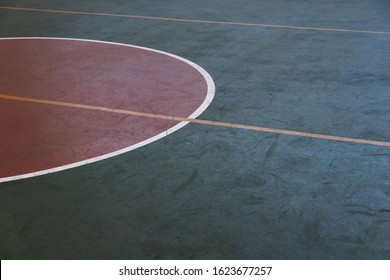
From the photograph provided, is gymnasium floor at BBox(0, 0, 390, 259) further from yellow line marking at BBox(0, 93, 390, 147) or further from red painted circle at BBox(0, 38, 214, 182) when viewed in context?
red painted circle at BBox(0, 38, 214, 182)

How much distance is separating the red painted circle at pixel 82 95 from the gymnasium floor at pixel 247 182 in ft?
0.61

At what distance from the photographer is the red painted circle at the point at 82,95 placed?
474cm

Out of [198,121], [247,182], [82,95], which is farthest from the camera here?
[82,95]

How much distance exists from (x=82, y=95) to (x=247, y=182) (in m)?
2.45

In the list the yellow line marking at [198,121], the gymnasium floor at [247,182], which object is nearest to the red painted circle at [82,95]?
the yellow line marking at [198,121]

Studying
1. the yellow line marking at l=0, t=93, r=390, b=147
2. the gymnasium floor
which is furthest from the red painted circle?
the gymnasium floor

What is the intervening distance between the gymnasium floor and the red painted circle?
187mm

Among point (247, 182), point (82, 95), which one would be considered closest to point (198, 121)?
point (247, 182)

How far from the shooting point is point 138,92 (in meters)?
6.03

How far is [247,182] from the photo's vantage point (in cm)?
417

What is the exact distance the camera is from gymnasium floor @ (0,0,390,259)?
3.48 m

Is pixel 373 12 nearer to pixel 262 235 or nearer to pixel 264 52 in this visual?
pixel 264 52

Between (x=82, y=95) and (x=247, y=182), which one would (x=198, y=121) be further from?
(x=82, y=95)

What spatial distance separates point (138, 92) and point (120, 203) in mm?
2274
